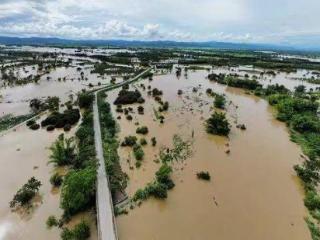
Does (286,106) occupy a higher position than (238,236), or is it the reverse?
(286,106)

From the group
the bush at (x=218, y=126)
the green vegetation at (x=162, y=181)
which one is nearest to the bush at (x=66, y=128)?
the green vegetation at (x=162, y=181)

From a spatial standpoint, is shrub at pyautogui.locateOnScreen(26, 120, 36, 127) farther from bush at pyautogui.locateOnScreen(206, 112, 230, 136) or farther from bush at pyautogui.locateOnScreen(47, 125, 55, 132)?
bush at pyautogui.locateOnScreen(206, 112, 230, 136)

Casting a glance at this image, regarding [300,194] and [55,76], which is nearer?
[300,194]

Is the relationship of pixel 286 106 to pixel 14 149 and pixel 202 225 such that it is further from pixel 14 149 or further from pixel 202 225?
pixel 14 149

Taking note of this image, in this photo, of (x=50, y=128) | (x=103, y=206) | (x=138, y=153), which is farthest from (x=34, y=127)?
(x=103, y=206)

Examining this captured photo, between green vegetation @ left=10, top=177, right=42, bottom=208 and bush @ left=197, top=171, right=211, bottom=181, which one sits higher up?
bush @ left=197, top=171, right=211, bottom=181

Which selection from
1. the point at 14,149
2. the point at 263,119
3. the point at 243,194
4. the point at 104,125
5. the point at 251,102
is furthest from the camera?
the point at 251,102

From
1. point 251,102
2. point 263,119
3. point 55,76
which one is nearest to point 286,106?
point 263,119

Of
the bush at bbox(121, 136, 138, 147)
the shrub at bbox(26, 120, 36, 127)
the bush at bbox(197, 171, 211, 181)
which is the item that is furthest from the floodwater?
the shrub at bbox(26, 120, 36, 127)
